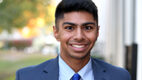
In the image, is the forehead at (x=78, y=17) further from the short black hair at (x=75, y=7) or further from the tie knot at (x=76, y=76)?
the tie knot at (x=76, y=76)

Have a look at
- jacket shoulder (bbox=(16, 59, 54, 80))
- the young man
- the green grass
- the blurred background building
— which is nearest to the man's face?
the young man

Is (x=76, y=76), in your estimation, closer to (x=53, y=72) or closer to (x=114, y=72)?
(x=53, y=72)

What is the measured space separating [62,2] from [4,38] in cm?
375

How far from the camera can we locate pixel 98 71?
192cm

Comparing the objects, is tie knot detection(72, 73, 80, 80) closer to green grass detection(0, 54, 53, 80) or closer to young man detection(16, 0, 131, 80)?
young man detection(16, 0, 131, 80)

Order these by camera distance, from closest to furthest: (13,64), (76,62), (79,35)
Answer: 1. (79,35)
2. (76,62)
3. (13,64)

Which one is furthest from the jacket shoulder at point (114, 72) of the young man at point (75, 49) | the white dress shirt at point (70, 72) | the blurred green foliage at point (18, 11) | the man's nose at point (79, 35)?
the blurred green foliage at point (18, 11)

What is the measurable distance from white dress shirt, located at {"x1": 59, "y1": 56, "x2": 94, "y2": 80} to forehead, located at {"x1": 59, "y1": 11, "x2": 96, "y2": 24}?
0.96ft

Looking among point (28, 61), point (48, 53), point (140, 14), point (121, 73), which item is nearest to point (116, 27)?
point (48, 53)

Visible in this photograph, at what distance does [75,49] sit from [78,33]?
11 centimetres

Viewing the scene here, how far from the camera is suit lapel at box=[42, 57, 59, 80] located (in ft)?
6.08

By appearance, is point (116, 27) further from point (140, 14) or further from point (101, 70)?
point (101, 70)

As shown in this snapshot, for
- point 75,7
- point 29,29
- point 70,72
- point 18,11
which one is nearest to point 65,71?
point 70,72

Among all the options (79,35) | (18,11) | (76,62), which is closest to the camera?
(79,35)
